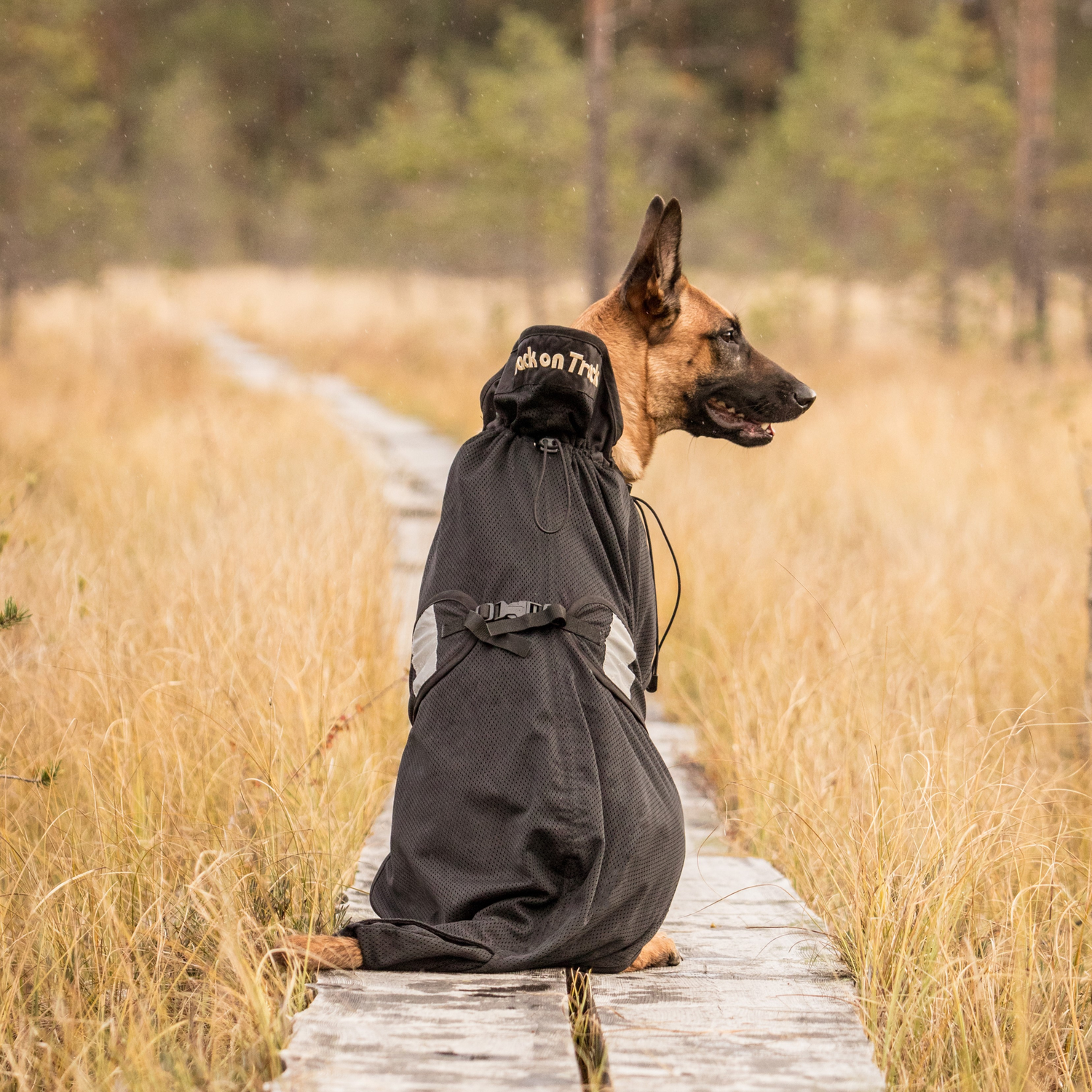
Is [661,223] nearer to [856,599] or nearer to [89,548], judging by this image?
[856,599]

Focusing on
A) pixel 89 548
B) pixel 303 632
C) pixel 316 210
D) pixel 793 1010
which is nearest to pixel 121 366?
pixel 89 548

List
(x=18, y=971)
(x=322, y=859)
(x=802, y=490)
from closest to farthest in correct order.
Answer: (x=18, y=971) → (x=322, y=859) → (x=802, y=490)

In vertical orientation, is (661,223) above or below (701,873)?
above

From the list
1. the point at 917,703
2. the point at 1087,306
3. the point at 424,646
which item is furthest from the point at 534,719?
the point at 1087,306

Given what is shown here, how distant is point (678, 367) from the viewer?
301cm

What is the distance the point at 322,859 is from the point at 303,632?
4.56 feet

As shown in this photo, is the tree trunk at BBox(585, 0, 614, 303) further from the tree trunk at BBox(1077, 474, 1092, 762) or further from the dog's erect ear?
the dog's erect ear

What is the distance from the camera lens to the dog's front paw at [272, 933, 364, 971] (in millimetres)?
2156

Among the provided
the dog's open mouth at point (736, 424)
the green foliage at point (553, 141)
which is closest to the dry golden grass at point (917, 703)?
the dog's open mouth at point (736, 424)

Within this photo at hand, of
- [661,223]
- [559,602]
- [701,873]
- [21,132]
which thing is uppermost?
[21,132]

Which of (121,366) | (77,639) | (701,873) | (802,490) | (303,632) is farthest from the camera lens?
(121,366)

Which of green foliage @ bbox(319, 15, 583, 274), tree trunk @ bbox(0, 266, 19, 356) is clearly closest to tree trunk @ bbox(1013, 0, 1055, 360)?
green foliage @ bbox(319, 15, 583, 274)

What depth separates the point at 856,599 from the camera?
5.05 metres

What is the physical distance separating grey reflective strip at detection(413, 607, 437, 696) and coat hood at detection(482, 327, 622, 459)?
454 mm
